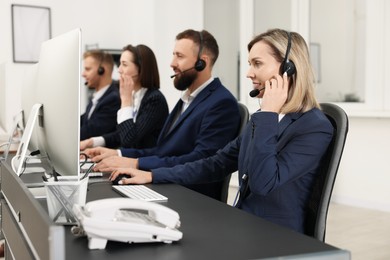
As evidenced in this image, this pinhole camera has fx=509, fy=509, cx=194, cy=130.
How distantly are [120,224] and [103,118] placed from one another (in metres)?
2.70

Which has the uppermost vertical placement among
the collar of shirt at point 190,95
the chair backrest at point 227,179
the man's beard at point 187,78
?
the man's beard at point 187,78

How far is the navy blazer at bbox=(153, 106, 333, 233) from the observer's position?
4.74ft

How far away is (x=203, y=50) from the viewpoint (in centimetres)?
250

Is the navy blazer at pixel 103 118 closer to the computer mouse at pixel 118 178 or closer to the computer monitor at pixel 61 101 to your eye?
the computer mouse at pixel 118 178

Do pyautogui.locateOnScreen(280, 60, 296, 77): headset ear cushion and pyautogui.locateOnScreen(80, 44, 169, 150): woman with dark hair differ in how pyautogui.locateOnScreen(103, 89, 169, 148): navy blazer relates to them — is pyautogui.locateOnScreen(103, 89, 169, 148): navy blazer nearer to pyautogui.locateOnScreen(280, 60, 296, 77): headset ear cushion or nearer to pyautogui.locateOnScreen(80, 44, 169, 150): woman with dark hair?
pyautogui.locateOnScreen(80, 44, 169, 150): woman with dark hair

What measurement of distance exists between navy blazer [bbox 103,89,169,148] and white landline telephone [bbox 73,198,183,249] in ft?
5.78

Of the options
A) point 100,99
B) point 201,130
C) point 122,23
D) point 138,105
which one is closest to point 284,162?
point 201,130

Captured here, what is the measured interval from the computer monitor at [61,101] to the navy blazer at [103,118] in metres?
1.92

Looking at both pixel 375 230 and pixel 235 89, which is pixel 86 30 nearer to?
pixel 235 89

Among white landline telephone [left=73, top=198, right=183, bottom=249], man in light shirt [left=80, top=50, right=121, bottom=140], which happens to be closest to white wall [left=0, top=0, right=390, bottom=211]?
man in light shirt [left=80, top=50, right=121, bottom=140]

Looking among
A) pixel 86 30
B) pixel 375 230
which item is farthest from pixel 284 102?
pixel 86 30

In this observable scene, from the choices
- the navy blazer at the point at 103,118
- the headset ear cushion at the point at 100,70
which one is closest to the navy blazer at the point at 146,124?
the navy blazer at the point at 103,118

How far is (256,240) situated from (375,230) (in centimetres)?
273

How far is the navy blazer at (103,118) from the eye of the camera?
3.54 meters
